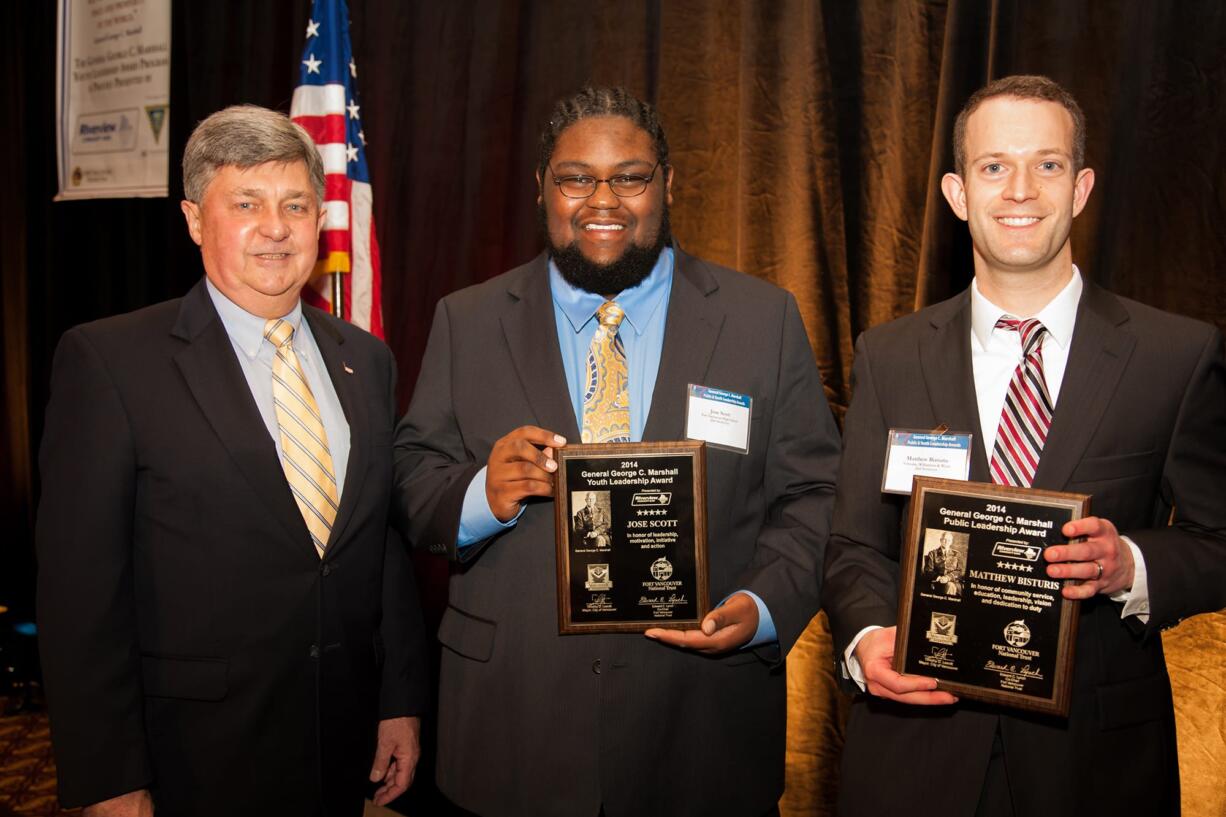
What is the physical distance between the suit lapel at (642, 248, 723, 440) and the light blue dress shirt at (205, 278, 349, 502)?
28.7 inches

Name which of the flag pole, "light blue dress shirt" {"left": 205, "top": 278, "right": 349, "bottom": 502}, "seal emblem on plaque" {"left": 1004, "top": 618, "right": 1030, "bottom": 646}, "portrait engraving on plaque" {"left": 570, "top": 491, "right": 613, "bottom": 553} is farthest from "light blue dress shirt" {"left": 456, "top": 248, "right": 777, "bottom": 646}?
the flag pole

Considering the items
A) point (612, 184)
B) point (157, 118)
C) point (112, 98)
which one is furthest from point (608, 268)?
point (112, 98)

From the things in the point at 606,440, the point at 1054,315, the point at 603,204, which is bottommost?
the point at 606,440

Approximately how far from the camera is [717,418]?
7.30 ft

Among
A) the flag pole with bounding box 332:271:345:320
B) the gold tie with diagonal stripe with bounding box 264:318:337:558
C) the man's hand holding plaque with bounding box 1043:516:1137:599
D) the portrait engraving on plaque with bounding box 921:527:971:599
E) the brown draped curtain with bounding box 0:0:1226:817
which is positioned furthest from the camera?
the flag pole with bounding box 332:271:345:320

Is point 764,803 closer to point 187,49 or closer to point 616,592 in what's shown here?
point 616,592

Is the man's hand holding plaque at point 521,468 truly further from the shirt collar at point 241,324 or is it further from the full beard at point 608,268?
the shirt collar at point 241,324

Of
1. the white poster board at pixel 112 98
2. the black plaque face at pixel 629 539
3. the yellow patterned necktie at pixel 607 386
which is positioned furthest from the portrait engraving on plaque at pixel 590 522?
the white poster board at pixel 112 98

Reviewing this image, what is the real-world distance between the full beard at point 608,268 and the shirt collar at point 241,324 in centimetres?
70

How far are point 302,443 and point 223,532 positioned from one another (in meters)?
0.25

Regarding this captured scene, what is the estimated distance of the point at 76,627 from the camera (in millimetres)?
2105

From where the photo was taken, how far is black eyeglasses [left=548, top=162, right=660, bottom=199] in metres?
2.37

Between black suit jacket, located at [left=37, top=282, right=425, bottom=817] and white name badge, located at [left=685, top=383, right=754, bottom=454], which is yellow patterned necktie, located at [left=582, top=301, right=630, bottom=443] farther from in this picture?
black suit jacket, located at [left=37, top=282, right=425, bottom=817]

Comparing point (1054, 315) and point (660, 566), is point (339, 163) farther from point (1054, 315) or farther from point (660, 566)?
point (1054, 315)
